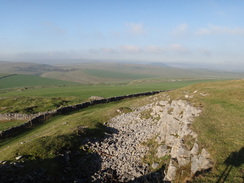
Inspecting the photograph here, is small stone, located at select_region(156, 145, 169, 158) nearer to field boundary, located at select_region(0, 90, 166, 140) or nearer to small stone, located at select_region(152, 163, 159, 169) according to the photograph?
small stone, located at select_region(152, 163, 159, 169)

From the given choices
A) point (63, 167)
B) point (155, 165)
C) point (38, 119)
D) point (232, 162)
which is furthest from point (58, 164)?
point (38, 119)

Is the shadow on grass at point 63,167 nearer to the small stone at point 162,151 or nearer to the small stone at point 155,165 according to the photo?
the small stone at point 155,165

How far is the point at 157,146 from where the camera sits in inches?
840

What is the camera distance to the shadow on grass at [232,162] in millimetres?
12741

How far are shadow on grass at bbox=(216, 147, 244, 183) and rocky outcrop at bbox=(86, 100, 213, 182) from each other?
45.7 inches

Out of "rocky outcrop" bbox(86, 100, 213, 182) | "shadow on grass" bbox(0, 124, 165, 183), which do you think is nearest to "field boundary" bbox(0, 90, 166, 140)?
"shadow on grass" bbox(0, 124, 165, 183)

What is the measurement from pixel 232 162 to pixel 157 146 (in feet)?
28.2

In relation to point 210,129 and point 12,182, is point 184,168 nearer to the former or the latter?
point 210,129

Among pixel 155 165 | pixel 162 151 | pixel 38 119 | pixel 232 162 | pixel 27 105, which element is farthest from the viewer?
pixel 27 105

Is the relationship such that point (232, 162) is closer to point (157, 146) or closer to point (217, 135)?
point (217, 135)

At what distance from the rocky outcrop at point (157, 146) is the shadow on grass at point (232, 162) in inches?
45.7

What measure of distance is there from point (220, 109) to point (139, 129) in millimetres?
11475

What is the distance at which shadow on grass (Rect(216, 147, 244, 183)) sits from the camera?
1274cm

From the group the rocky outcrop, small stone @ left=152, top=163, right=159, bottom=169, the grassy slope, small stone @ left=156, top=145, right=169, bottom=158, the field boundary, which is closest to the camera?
the grassy slope
